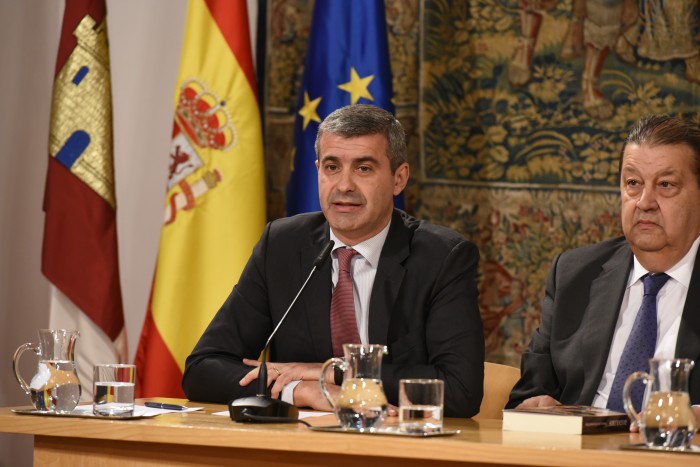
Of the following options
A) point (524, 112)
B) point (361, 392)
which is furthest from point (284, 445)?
point (524, 112)

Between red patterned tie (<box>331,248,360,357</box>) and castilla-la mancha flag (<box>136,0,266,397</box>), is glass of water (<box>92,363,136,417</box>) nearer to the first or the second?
red patterned tie (<box>331,248,360,357</box>)

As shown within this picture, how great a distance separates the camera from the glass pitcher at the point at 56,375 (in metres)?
2.24

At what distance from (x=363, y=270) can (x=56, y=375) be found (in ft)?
3.31

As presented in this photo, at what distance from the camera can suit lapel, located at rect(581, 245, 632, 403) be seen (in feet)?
9.18

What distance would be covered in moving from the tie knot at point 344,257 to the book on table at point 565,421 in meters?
0.91

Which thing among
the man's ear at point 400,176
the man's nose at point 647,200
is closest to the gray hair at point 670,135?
the man's nose at point 647,200

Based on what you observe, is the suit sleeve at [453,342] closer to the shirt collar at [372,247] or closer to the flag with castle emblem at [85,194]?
the shirt collar at [372,247]

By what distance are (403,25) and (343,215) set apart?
5.99 feet

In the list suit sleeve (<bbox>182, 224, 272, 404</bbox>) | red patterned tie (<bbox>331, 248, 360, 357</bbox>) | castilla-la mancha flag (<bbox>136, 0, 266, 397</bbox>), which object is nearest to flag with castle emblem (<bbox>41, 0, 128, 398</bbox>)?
castilla-la mancha flag (<bbox>136, 0, 266, 397</bbox>)

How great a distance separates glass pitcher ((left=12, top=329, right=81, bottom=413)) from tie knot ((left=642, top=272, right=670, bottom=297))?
1.54m

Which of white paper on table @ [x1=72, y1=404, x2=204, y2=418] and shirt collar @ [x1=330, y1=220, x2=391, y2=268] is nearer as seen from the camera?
white paper on table @ [x1=72, y1=404, x2=204, y2=418]

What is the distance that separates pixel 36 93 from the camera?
4.68 meters

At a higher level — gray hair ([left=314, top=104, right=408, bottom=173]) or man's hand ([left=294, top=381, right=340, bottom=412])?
gray hair ([left=314, top=104, right=408, bottom=173])

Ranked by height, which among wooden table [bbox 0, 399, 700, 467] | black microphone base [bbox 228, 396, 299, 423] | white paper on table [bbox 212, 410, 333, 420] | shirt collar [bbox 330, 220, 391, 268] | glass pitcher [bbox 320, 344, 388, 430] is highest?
shirt collar [bbox 330, 220, 391, 268]
